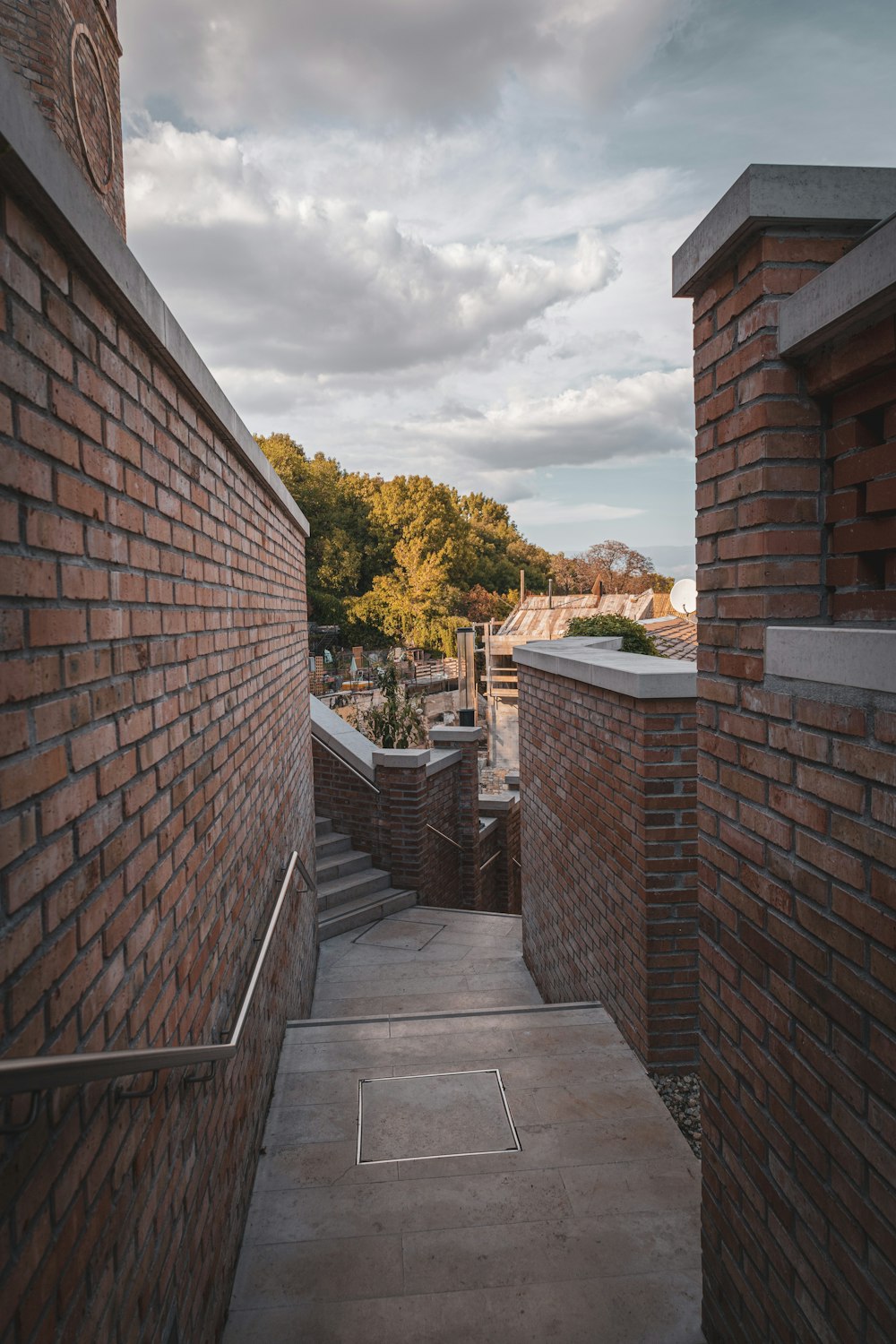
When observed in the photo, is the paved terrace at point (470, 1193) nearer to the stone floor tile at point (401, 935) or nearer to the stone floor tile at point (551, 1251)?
the stone floor tile at point (551, 1251)

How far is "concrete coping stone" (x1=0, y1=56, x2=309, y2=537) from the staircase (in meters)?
6.03

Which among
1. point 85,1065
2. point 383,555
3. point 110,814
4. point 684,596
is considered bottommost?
point 85,1065

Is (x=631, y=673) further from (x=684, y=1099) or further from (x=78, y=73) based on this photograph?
(x=78, y=73)

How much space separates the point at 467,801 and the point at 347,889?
2514mm

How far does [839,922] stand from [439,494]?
43.5 meters

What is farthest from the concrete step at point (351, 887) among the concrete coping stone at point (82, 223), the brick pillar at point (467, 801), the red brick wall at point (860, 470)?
the red brick wall at point (860, 470)

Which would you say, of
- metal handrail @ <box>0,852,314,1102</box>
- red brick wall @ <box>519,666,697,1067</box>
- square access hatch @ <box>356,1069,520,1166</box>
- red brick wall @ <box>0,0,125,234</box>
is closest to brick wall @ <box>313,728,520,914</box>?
red brick wall @ <box>519,666,697,1067</box>

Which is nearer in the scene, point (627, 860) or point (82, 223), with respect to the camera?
point (82, 223)

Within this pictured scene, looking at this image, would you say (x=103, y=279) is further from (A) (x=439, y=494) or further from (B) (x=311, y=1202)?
(A) (x=439, y=494)

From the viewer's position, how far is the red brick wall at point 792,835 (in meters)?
1.54

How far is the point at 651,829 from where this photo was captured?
3787 millimetres

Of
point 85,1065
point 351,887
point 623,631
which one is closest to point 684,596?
point 623,631

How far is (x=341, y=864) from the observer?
8273 millimetres

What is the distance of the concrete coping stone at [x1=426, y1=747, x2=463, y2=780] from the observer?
8.91m
